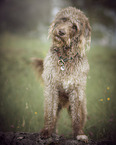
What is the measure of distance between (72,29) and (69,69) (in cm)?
64

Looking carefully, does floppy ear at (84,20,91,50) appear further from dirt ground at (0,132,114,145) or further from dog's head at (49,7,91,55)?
dirt ground at (0,132,114,145)

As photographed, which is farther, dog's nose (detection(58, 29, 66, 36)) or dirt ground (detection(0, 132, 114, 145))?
dirt ground (detection(0, 132, 114, 145))

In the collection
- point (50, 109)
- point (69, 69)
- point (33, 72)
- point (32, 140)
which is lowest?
point (32, 140)

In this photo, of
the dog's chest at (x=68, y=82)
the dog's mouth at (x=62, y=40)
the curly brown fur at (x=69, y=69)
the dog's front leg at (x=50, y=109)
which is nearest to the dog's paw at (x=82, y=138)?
the curly brown fur at (x=69, y=69)

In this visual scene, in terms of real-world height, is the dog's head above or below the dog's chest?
above

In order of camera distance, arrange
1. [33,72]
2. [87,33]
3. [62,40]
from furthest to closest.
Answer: [33,72] → [87,33] → [62,40]

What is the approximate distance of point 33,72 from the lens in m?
3.37

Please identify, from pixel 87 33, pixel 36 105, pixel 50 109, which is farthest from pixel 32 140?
pixel 87 33

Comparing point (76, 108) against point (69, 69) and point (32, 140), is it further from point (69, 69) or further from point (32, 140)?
point (32, 140)

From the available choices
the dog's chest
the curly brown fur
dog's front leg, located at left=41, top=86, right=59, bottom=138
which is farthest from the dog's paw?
the dog's chest

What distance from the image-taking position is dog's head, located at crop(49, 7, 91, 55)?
1.82m

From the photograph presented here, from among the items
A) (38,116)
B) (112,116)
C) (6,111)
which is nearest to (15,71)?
(6,111)

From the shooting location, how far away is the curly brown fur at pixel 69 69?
1.94 meters

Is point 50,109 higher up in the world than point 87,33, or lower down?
lower down
